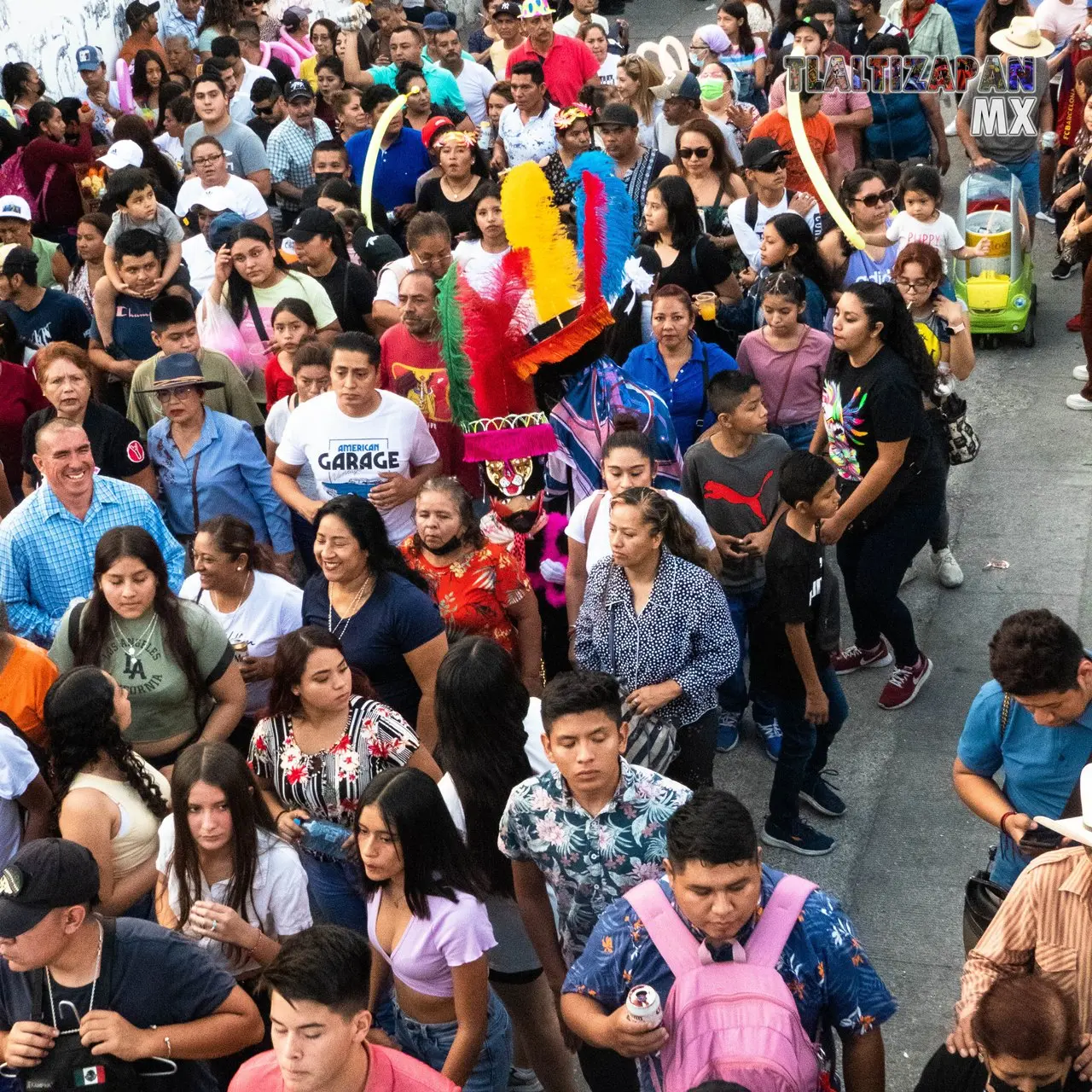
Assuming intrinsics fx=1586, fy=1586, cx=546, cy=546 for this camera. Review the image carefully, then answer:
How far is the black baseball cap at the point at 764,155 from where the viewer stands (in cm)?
807

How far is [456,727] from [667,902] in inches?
43.3

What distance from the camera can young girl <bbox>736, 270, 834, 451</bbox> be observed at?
6.95 m

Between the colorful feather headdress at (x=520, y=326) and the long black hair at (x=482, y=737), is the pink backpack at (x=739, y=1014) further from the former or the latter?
the colorful feather headdress at (x=520, y=326)

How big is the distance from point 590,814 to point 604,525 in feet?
5.86

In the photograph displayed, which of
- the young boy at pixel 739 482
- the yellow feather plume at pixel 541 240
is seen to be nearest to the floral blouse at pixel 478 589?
the young boy at pixel 739 482

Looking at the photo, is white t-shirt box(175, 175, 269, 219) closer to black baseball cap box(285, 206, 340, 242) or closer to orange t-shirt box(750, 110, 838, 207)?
black baseball cap box(285, 206, 340, 242)

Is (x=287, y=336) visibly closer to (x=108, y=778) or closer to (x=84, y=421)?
(x=84, y=421)

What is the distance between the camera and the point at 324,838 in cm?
449

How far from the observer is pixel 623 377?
648 cm

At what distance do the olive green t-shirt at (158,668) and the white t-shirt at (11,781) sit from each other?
0.50 meters

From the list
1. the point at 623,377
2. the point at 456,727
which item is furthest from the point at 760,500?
the point at 456,727

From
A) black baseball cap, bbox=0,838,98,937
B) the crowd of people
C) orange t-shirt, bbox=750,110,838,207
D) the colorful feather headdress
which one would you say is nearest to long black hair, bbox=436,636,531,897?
the crowd of people

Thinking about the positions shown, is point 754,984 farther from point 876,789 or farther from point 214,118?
point 214,118

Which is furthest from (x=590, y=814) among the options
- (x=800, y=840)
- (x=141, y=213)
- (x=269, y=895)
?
(x=141, y=213)
